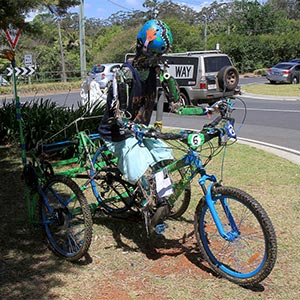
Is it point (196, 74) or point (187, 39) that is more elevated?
point (187, 39)

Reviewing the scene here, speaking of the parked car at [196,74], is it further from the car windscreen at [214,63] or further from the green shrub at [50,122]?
the green shrub at [50,122]

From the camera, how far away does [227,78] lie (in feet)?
12.4

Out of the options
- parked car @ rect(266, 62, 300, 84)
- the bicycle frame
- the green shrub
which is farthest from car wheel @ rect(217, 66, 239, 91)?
parked car @ rect(266, 62, 300, 84)

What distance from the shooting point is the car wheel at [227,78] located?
3676mm

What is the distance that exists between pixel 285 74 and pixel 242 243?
26080 millimetres

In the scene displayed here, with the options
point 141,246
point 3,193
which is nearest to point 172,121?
point 3,193

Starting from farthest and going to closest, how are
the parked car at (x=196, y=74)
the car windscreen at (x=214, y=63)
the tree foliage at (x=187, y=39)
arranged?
the tree foliage at (x=187, y=39), the car windscreen at (x=214, y=63), the parked car at (x=196, y=74)

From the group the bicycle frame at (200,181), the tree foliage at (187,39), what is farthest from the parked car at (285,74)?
the bicycle frame at (200,181)

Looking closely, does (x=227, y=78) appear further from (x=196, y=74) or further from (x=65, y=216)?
(x=196, y=74)

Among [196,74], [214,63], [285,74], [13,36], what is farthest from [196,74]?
[285,74]

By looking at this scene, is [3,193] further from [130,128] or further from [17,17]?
[130,128]

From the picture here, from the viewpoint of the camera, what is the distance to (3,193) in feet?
18.6

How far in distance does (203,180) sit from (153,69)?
3.67 ft

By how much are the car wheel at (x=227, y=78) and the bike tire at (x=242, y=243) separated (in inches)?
36.4
